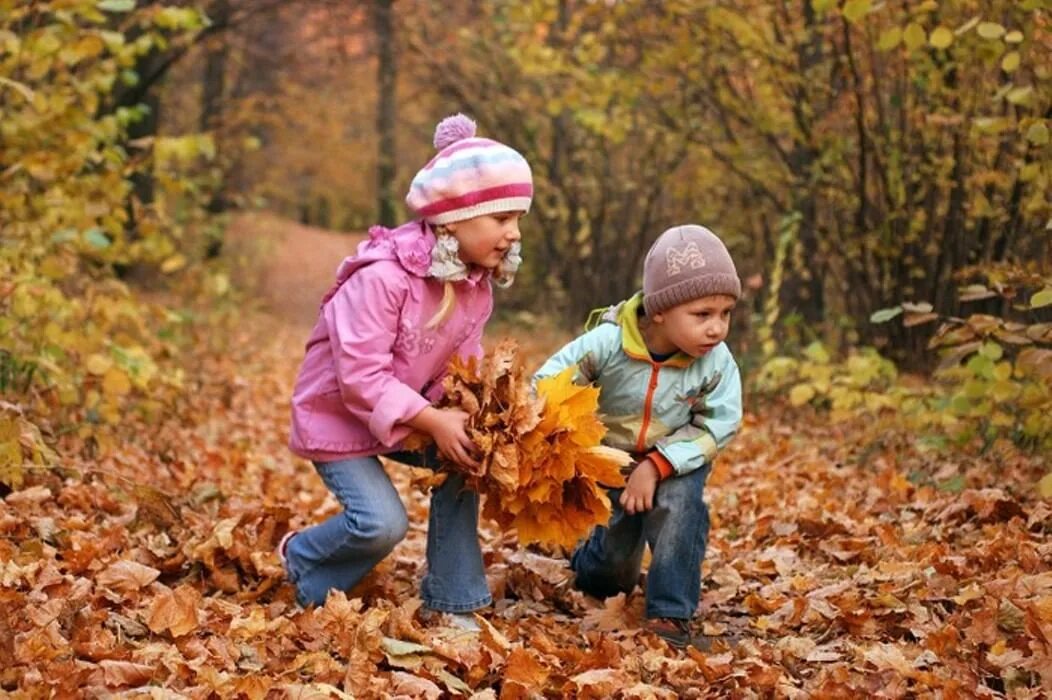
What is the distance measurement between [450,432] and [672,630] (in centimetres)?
96

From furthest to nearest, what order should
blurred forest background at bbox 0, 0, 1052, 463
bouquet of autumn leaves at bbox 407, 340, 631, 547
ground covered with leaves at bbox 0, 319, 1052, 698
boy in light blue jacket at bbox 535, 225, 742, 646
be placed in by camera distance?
1. blurred forest background at bbox 0, 0, 1052, 463
2. boy in light blue jacket at bbox 535, 225, 742, 646
3. bouquet of autumn leaves at bbox 407, 340, 631, 547
4. ground covered with leaves at bbox 0, 319, 1052, 698

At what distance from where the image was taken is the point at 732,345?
10086 mm

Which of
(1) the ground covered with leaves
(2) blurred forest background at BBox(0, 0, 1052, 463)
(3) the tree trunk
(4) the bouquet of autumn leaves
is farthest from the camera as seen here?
(3) the tree trunk

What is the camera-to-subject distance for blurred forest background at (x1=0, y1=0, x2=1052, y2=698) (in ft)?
11.0

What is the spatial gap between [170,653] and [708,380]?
1.81m

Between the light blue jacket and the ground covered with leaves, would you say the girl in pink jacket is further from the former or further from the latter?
the light blue jacket

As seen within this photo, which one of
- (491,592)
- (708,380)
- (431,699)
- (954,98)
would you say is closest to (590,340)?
(708,380)

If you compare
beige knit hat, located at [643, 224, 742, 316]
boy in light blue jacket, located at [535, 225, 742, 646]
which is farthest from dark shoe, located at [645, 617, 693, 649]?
beige knit hat, located at [643, 224, 742, 316]

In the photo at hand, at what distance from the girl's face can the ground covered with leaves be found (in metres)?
0.70

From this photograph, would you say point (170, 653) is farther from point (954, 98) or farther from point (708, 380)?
point (954, 98)

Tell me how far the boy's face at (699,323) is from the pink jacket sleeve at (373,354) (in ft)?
2.63

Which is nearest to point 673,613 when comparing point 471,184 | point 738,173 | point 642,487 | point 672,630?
point 672,630

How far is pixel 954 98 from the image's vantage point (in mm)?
7480

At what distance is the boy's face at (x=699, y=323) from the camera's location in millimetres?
3729
